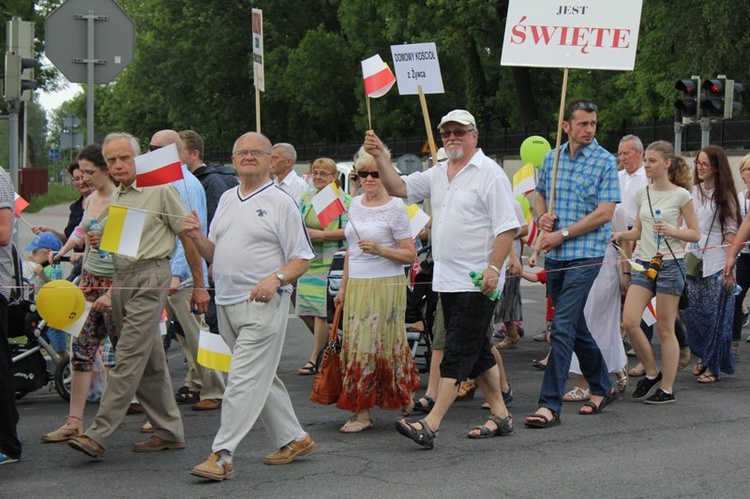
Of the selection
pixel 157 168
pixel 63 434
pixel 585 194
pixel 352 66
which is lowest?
pixel 63 434

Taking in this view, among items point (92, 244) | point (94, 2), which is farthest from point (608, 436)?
point (94, 2)

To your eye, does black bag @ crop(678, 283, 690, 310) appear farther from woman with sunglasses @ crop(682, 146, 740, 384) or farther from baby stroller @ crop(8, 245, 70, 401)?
baby stroller @ crop(8, 245, 70, 401)

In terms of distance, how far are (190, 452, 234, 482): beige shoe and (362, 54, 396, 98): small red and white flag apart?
3.00 meters

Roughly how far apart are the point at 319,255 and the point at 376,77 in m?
2.22

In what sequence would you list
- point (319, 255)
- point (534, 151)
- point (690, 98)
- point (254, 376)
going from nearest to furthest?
point (254, 376) < point (319, 255) < point (534, 151) < point (690, 98)

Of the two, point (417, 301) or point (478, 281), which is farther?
point (417, 301)

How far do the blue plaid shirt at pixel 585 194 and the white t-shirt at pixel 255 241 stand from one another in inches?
75.8

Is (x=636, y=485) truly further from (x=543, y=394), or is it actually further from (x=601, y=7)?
(x=601, y=7)

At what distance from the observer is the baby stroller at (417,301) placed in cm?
957

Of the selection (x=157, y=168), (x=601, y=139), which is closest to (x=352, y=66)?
(x=601, y=139)

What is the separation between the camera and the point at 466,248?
7465mm

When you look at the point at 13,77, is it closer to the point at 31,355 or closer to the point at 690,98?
the point at 31,355

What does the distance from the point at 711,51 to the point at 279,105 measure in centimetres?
2872

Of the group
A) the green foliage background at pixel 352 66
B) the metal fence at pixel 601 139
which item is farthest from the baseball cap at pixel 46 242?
the green foliage background at pixel 352 66
